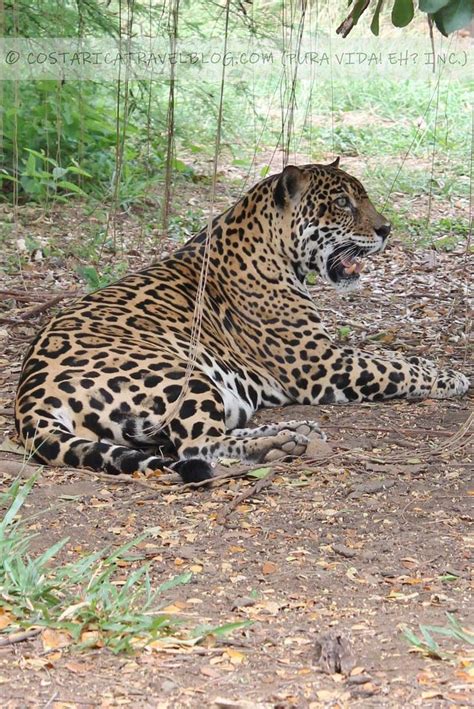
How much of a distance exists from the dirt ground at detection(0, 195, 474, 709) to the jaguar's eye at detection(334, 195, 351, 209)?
1.36 meters

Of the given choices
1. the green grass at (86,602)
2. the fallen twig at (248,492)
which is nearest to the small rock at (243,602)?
the green grass at (86,602)

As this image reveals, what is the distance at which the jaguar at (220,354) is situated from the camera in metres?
5.57

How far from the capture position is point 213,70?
561 inches

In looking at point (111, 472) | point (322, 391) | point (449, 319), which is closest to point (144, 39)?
point (449, 319)

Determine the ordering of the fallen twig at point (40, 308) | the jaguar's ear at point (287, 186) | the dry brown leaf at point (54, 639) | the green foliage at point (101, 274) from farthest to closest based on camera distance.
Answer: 1. the green foliage at point (101, 274)
2. the fallen twig at point (40, 308)
3. the jaguar's ear at point (287, 186)
4. the dry brown leaf at point (54, 639)

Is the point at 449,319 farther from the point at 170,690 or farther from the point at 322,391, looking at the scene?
the point at 170,690

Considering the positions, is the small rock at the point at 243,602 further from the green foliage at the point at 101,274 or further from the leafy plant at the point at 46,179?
the leafy plant at the point at 46,179

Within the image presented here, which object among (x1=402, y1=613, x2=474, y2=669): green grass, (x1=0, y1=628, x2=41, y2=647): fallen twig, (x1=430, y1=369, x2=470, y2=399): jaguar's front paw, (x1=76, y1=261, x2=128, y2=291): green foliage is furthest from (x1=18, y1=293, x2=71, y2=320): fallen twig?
(x1=402, y1=613, x2=474, y2=669): green grass

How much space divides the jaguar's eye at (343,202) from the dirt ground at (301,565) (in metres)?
1.36

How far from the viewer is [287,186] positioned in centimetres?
708

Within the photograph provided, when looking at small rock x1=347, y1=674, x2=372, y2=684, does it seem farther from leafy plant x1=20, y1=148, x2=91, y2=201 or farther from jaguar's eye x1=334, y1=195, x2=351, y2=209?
leafy plant x1=20, y1=148, x2=91, y2=201

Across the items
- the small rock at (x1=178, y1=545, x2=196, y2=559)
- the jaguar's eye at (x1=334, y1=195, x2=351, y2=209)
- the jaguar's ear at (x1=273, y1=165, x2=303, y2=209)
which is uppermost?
the jaguar's ear at (x1=273, y1=165, x2=303, y2=209)

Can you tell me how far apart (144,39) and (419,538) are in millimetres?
9642

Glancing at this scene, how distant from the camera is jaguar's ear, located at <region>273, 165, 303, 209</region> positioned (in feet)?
23.1
